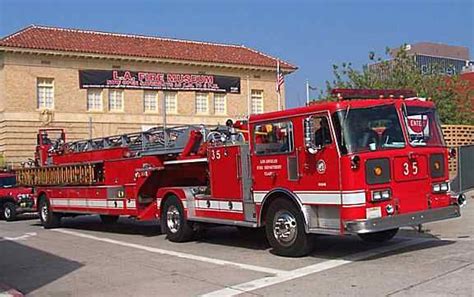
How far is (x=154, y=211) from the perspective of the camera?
14828 millimetres

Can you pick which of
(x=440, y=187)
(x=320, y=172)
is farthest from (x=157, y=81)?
(x=320, y=172)

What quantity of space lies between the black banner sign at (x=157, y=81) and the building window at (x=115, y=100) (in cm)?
55

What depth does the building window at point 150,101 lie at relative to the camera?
168ft

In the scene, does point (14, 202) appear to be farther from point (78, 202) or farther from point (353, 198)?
point (353, 198)

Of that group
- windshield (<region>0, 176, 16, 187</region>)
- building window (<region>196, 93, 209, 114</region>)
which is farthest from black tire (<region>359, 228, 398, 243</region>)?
building window (<region>196, 93, 209, 114</region>)

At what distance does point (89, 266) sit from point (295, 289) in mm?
4421

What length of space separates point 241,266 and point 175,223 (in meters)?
3.96

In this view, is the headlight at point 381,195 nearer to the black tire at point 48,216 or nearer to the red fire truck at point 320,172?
the red fire truck at point 320,172

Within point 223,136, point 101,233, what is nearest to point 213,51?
point 101,233

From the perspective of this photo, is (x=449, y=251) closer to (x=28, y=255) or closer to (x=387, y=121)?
(x=387, y=121)

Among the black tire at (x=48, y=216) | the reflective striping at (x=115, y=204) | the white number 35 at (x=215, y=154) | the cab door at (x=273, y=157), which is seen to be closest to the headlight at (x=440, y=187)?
the cab door at (x=273, y=157)

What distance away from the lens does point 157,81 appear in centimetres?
5150

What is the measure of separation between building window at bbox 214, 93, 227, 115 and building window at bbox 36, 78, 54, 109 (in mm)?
14026

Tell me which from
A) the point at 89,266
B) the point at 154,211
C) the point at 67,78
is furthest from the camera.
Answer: the point at 67,78
